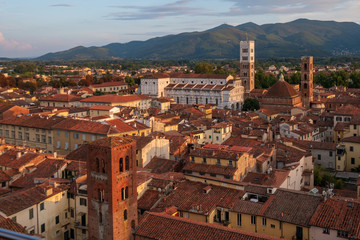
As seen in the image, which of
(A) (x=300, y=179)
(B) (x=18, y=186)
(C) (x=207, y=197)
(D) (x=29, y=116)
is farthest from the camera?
(D) (x=29, y=116)

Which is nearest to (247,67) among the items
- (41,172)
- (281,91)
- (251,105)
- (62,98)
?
(281,91)

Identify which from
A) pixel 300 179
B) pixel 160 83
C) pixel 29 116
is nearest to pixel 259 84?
pixel 160 83

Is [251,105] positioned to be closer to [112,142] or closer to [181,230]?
[112,142]

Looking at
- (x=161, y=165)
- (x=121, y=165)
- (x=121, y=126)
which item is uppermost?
(x=121, y=165)

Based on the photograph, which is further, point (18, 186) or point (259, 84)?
point (259, 84)

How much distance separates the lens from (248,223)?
21047mm

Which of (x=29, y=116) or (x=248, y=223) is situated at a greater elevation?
(x=29, y=116)

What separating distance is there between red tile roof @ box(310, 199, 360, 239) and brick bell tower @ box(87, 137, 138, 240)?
28.9 feet

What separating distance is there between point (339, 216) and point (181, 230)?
7.13 meters

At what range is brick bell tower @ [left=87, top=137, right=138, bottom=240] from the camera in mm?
20031

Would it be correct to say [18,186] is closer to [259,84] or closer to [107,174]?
[107,174]

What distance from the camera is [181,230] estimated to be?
60.7 ft

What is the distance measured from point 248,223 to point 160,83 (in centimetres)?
8074

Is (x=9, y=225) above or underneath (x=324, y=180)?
above
